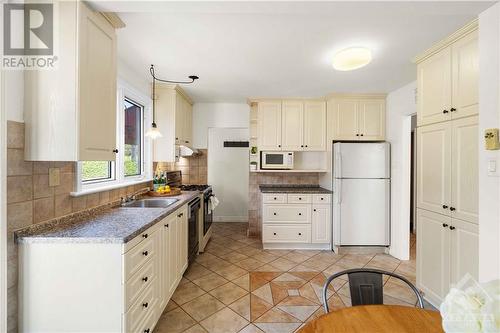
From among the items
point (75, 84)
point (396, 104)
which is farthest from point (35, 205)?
point (396, 104)

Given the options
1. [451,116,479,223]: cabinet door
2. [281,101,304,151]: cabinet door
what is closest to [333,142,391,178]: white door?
[281,101,304,151]: cabinet door

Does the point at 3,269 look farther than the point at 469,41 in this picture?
No

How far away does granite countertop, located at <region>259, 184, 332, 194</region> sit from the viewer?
3.67 meters

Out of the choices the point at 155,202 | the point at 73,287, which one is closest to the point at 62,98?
the point at 73,287

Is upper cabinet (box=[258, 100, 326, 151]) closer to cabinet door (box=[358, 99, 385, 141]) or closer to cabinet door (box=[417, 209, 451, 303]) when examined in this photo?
cabinet door (box=[358, 99, 385, 141])

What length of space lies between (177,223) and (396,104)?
3431 mm

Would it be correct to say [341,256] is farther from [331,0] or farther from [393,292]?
[331,0]

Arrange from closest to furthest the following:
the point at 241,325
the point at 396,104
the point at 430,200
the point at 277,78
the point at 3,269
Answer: the point at 3,269 < the point at 241,325 < the point at 430,200 < the point at 277,78 < the point at 396,104

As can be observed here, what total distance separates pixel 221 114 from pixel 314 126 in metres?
1.72

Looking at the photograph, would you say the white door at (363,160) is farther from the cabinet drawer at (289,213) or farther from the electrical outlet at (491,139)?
the electrical outlet at (491,139)

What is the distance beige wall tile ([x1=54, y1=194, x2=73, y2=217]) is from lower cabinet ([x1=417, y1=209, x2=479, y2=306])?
9.62 feet

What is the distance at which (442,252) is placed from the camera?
1.99 metres

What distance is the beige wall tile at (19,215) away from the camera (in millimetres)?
1270

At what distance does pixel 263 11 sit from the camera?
1.42 meters
